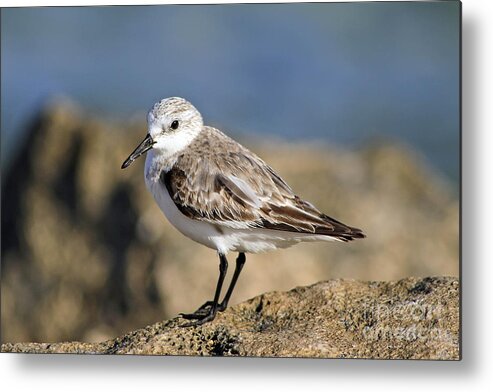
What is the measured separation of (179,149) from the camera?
6.18 meters

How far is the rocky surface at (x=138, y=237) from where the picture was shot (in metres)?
7.53

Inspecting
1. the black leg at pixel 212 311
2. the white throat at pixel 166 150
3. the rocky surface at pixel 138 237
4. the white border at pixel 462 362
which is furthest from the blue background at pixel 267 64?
the black leg at pixel 212 311

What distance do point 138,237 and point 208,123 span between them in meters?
0.89

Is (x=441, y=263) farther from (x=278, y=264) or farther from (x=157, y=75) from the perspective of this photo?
(x=157, y=75)

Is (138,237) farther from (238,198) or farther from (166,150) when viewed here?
(238,198)

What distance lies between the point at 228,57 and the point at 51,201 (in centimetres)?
184

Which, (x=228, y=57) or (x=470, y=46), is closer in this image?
(x=470, y=46)

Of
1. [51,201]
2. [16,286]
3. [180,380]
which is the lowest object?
[180,380]

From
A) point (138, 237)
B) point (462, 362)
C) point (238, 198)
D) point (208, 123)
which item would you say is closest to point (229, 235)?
point (238, 198)

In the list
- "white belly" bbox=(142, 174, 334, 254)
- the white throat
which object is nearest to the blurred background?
the white throat

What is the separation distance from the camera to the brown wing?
5961 millimetres

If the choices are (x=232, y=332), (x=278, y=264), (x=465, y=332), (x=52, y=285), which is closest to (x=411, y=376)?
(x=465, y=332)

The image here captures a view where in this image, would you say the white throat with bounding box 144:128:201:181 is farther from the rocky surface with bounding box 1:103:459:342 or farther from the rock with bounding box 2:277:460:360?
the rocky surface with bounding box 1:103:459:342

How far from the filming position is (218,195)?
237 inches
